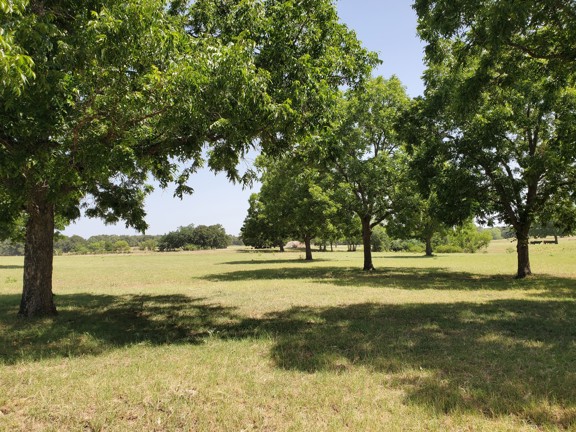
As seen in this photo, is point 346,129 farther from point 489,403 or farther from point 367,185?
point 489,403

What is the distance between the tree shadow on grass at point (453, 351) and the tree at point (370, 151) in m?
14.2

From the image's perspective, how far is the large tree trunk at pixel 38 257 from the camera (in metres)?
10.7

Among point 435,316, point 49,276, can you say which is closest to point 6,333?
point 49,276

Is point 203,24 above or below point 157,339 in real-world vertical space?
above

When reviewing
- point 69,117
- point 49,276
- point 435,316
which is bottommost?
point 435,316

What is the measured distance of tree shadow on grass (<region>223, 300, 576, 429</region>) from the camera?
4.75 m

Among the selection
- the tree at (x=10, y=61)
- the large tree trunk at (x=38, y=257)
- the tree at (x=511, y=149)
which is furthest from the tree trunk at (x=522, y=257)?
the tree at (x=10, y=61)

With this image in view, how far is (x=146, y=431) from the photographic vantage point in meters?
4.13

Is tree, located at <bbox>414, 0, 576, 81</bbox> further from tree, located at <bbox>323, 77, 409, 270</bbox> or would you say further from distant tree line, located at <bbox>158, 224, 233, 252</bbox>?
distant tree line, located at <bbox>158, 224, 233, 252</bbox>

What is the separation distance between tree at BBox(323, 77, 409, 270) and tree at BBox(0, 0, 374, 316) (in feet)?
46.0

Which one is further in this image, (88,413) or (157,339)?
(157,339)

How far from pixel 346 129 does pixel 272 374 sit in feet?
72.9

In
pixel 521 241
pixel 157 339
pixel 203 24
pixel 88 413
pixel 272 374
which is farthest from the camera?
pixel 521 241

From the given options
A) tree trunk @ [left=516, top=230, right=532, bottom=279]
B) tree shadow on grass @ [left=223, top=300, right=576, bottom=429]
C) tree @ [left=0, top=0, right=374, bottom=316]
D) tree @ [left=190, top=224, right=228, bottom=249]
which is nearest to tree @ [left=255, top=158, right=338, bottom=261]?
tree trunk @ [left=516, top=230, right=532, bottom=279]
